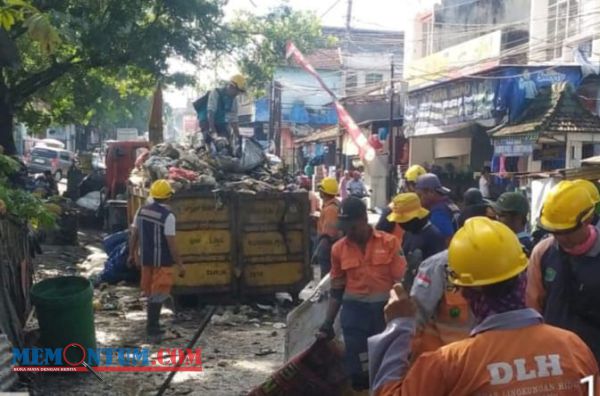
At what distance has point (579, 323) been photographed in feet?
11.4

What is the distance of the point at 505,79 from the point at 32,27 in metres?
14.3

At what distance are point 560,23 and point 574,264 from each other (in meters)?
17.0

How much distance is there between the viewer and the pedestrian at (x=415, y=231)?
491cm

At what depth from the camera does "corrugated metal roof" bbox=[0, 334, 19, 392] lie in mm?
4575

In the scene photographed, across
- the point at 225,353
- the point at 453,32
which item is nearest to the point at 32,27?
the point at 225,353

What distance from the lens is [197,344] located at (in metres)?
7.43

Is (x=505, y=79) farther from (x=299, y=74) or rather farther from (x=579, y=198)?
(x=299, y=74)

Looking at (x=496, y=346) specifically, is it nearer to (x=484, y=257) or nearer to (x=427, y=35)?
(x=484, y=257)

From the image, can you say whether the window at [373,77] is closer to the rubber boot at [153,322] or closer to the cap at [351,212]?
the rubber boot at [153,322]

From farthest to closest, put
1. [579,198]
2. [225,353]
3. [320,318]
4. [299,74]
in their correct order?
[299,74] < [225,353] < [320,318] < [579,198]

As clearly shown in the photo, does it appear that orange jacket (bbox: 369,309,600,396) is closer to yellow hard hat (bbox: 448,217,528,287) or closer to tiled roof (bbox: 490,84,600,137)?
yellow hard hat (bbox: 448,217,528,287)

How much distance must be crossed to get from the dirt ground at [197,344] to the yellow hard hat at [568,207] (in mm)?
3483

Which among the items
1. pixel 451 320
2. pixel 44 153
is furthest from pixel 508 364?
pixel 44 153

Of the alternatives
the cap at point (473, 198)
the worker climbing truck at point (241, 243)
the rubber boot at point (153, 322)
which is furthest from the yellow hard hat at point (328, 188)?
the rubber boot at point (153, 322)
